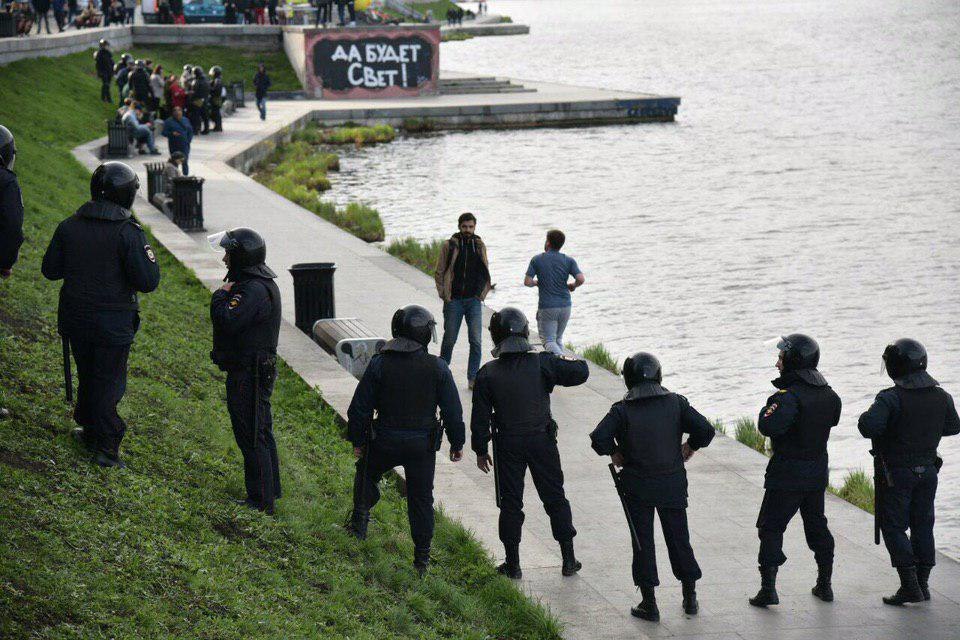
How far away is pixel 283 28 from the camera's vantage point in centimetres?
5134

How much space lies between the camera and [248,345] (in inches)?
281

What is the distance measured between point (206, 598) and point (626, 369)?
2.65 metres

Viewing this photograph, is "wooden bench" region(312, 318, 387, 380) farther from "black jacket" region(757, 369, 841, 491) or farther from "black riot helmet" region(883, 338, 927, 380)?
"black riot helmet" region(883, 338, 927, 380)

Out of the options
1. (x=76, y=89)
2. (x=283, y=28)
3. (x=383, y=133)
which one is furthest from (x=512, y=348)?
(x=283, y=28)

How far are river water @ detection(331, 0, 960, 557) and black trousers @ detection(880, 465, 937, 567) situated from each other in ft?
10.5

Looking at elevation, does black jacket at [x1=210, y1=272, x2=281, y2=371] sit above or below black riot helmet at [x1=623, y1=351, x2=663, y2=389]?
above

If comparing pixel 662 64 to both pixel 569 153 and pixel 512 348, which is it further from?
pixel 512 348

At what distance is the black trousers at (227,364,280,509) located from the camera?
7.19 metres

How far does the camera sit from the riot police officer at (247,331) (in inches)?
279

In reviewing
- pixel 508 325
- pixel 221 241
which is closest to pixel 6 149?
pixel 221 241

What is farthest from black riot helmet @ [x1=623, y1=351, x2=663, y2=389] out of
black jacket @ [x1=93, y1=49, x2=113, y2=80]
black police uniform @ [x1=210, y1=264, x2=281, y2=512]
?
black jacket @ [x1=93, y1=49, x2=113, y2=80]

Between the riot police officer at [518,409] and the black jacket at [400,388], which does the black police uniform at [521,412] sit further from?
the black jacket at [400,388]

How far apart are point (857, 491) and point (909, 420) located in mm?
3588

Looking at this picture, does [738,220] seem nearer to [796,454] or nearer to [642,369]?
[796,454]
